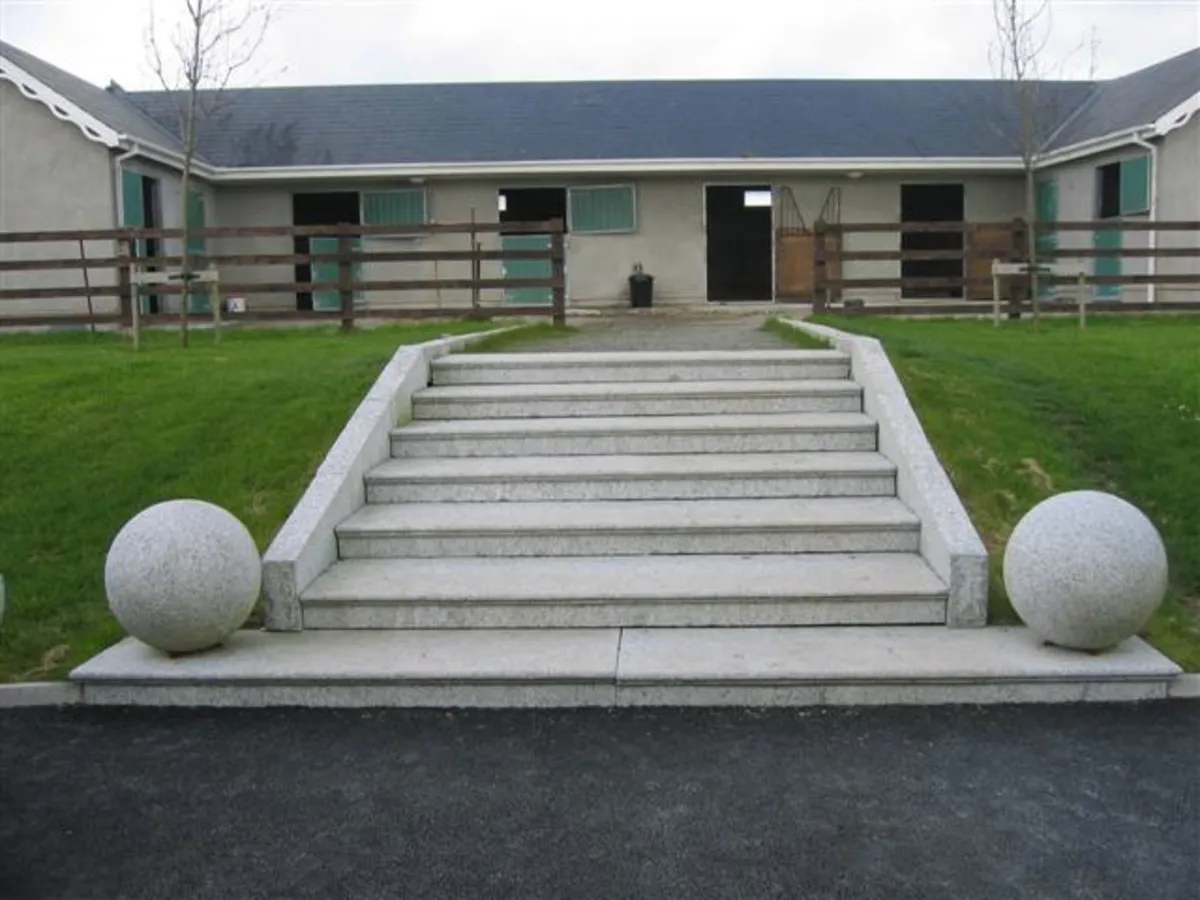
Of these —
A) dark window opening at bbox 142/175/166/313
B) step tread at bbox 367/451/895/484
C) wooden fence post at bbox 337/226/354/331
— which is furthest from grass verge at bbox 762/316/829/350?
dark window opening at bbox 142/175/166/313

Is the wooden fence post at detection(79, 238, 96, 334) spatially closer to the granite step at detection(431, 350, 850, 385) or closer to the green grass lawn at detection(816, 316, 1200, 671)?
the granite step at detection(431, 350, 850, 385)

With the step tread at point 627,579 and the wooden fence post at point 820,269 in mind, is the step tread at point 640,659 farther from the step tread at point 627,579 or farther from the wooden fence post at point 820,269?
the wooden fence post at point 820,269

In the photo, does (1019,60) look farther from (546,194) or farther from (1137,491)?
(1137,491)

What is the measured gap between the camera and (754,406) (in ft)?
25.0

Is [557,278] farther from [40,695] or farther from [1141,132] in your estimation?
[40,695]

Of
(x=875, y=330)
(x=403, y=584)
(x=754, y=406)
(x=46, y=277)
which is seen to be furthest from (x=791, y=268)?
(x=403, y=584)

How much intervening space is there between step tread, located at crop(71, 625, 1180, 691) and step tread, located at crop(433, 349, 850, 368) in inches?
125

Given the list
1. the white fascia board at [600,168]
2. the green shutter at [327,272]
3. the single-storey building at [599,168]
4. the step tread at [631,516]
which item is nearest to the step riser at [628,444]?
the step tread at [631,516]

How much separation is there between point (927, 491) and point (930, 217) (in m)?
16.8

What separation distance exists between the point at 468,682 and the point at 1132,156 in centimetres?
1620

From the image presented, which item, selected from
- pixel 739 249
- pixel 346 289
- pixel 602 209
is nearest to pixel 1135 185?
pixel 602 209

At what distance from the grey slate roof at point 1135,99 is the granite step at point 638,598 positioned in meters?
14.2

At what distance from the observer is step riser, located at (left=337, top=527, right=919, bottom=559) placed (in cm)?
604

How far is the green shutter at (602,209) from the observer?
65.6 ft
